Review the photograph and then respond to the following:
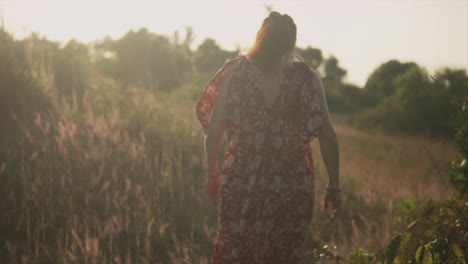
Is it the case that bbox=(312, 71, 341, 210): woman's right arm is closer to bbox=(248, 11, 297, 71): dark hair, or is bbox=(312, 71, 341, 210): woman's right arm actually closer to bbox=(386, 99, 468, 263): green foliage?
bbox=(248, 11, 297, 71): dark hair

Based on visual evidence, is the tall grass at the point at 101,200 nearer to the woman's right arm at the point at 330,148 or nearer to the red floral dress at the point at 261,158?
the red floral dress at the point at 261,158

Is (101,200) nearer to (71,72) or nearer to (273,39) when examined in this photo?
(273,39)

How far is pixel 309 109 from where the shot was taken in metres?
2.43

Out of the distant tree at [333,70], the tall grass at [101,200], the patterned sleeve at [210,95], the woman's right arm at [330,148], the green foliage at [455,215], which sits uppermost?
the distant tree at [333,70]

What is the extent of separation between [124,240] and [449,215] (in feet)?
8.70

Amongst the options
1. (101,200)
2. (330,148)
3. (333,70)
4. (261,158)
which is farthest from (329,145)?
(333,70)

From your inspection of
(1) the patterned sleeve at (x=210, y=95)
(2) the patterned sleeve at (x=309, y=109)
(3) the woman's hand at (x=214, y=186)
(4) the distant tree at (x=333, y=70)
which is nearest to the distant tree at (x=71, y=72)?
(1) the patterned sleeve at (x=210, y=95)

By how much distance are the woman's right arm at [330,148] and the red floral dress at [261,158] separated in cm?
4

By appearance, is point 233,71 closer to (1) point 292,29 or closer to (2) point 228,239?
(1) point 292,29

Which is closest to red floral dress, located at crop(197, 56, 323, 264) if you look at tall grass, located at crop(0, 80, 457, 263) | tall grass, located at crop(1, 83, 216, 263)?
tall grass, located at crop(0, 80, 457, 263)

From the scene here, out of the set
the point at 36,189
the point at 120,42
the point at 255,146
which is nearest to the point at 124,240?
the point at 36,189

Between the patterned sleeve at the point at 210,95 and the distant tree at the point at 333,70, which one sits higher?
the distant tree at the point at 333,70

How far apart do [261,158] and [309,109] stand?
36cm

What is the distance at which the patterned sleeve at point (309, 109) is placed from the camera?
242 centimetres
